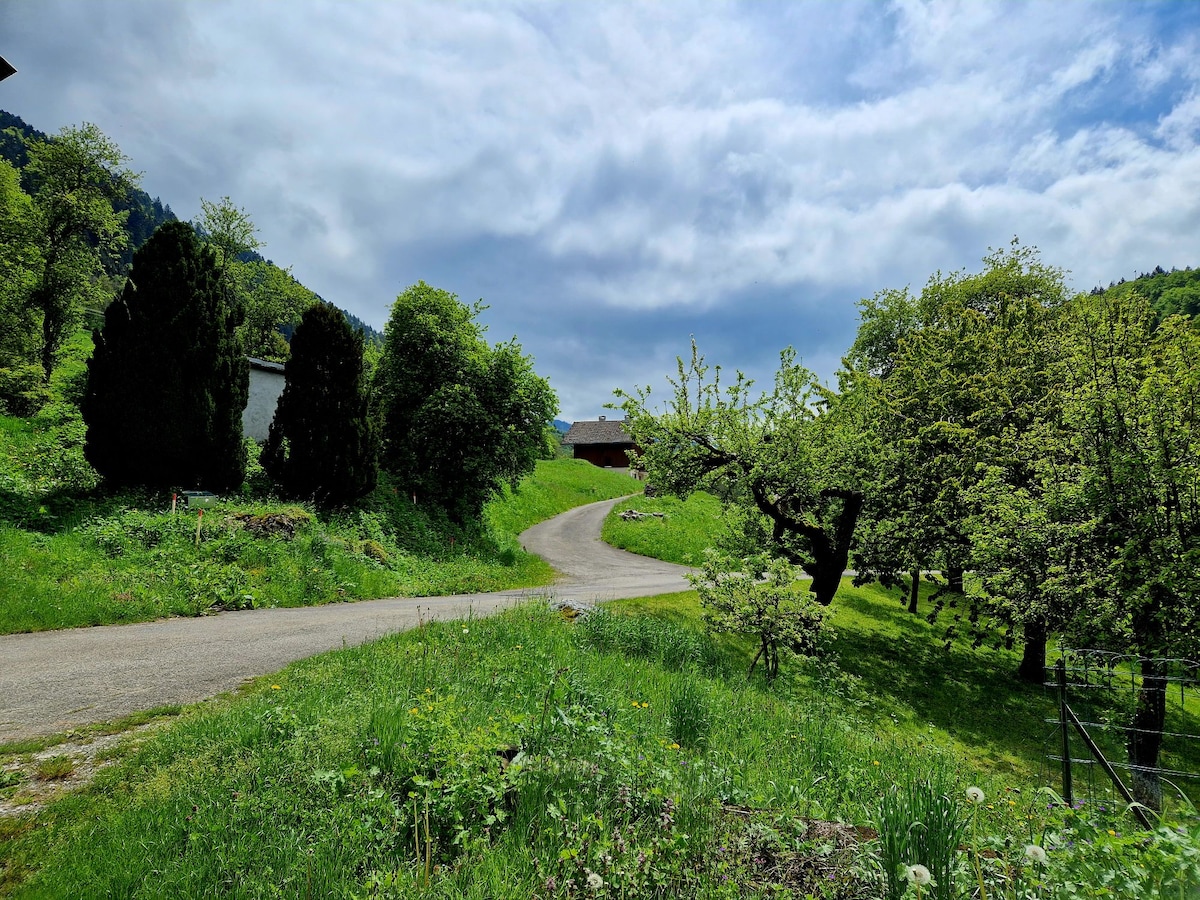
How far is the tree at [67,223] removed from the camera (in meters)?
23.4

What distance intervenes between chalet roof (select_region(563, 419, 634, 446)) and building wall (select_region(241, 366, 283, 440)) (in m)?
47.7

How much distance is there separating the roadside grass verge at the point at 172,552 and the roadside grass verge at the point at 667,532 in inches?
376

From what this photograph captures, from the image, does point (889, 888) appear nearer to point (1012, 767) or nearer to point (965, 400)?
point (1012, 767)

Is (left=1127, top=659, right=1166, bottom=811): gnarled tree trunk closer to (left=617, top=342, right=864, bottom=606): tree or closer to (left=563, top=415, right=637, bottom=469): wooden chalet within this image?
(left=617, top=342, right=864, bottom=606): tree

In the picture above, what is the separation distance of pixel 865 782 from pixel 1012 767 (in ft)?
24.2

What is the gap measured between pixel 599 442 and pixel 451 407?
49437 mm

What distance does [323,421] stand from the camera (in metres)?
17.2

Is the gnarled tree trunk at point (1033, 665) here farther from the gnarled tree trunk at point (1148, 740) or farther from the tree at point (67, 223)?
the tree at point (67, 223)

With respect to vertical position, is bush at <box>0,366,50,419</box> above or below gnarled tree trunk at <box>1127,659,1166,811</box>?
above

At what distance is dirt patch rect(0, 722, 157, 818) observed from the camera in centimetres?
387

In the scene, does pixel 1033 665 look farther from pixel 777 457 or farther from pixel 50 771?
pixel 50 771

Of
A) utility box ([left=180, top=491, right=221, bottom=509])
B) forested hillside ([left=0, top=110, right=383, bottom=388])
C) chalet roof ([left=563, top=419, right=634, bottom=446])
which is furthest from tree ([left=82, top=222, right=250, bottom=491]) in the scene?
chalet roof ([left=563, top=419, right=634, bottom=446])

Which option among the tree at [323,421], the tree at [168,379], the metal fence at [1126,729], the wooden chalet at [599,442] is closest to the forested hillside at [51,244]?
the tree at [323,421]

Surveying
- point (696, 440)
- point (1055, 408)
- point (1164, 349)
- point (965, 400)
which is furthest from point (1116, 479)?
point (696, 440)
